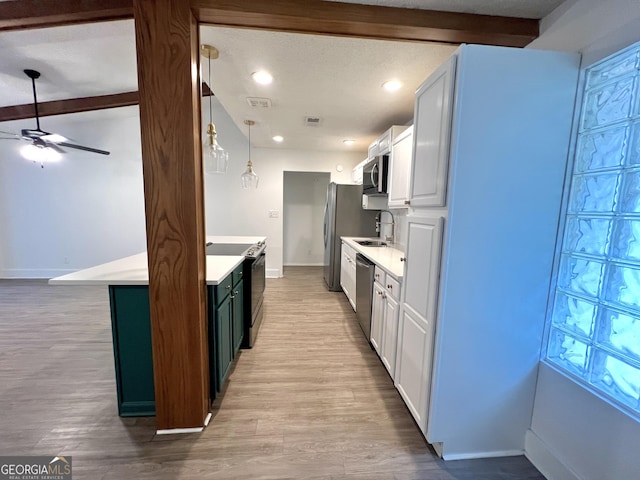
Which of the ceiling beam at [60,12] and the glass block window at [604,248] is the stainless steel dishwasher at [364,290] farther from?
the ceiling beam at [60,12]

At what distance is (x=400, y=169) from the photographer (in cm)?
271

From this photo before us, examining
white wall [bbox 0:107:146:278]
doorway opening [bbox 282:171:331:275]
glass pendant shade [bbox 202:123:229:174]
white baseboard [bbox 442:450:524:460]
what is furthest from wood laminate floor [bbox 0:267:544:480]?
doorway opening [bbox 282:171:331:275]

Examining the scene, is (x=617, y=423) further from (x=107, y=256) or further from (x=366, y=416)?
(x=107, y=256)

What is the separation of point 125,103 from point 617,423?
5307mm

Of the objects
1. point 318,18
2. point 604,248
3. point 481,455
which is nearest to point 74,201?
point 318,18

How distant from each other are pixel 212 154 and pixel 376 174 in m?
2.05

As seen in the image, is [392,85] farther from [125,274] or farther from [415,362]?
[125,274]

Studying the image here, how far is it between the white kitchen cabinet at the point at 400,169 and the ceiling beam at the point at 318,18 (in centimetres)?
95

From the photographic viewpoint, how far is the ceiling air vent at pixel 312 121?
3324mm

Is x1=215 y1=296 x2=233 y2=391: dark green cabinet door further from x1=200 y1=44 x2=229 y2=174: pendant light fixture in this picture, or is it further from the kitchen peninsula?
x1=200 y1=44 x2=229 y2=174: pendant light fixture

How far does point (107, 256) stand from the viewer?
196 inches

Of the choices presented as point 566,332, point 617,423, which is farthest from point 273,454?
point 566,332

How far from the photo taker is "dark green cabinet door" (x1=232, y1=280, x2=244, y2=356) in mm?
2209

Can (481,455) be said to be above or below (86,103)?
below
